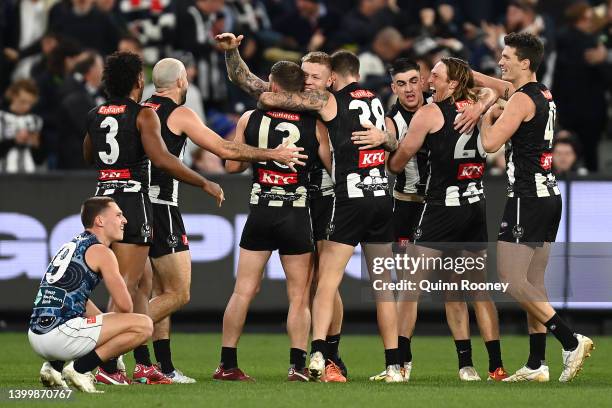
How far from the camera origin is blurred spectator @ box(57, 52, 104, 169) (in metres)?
17.5

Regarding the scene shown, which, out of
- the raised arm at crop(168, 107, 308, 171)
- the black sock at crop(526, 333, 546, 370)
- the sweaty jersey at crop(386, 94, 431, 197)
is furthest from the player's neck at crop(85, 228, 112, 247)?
the black sock at crop(526, 333, 546, 370)

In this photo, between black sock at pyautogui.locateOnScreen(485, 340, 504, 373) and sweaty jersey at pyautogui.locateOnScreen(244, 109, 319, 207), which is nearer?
sweaty jersey at pyautogui.locateOnScreen(244, 109, 319, 207)

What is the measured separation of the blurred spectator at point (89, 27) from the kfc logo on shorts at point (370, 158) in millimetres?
8642

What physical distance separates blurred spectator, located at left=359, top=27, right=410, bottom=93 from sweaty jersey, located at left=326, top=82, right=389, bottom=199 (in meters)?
7.07

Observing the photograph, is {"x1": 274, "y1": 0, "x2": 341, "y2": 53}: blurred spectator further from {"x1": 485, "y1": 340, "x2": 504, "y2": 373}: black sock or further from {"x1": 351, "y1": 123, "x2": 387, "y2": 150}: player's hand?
{"x1": 485, "y1": 340, "x2": 504, "y2": 373}: black sock

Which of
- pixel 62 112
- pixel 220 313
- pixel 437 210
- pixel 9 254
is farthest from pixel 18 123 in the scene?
pixel 437 210

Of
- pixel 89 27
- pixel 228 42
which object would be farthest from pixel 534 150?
pixel 89 27

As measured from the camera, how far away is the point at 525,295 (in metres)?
11.5

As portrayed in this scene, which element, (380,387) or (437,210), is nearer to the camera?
(380,387)

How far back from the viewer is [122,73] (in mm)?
11594

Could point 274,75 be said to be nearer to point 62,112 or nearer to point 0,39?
point 62,112

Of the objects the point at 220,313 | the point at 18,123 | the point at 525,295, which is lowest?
the point at 220,313

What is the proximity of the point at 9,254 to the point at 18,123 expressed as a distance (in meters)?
2.18

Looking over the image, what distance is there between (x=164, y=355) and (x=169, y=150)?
1.70 metres
